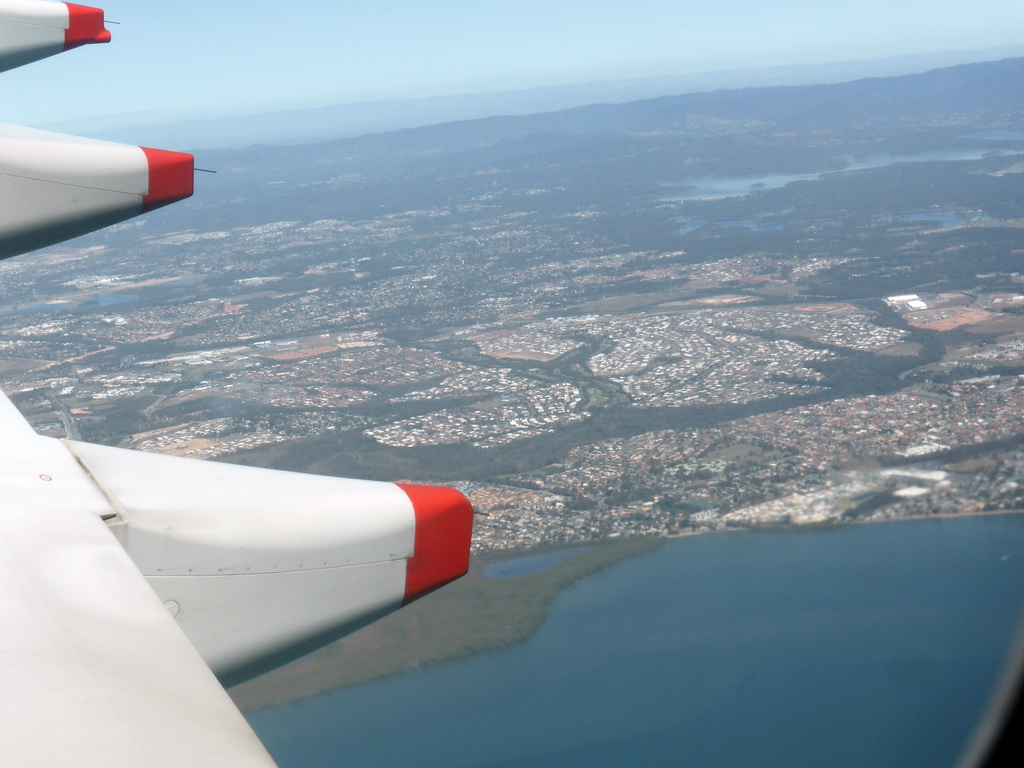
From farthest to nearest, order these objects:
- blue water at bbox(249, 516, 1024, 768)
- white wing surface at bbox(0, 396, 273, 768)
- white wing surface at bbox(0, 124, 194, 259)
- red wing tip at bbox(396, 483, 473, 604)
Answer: blue water at bbox(249, 516, 1024, 768), white wing surface at bbox(0, 124, 194, 259), red wing tip at bbox(396, 483, 473, 604), white wing surface at bbox(0, 396, 273, 768)

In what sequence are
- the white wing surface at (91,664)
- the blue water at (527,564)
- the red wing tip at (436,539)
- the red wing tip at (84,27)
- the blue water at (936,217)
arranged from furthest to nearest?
the blue water at (936,217) < the blue water at (527,564) < the red wing tip at (84,27) < the red wing tip at (436,539) < the white wing surface at (91,664)

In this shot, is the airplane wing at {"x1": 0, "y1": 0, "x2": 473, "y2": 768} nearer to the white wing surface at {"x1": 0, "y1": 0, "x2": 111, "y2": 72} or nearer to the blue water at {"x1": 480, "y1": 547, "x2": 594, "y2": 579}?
the white wing surface at {"x1": 0, "y1": 0, "x2": 111, "y2": 72}

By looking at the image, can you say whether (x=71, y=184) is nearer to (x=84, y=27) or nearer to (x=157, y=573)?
(x=84, y=27)

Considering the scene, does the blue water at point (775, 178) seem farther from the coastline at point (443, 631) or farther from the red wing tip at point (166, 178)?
the red wing tip at point (166, 178)

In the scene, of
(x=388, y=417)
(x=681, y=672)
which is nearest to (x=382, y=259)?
(x=388, y=417)

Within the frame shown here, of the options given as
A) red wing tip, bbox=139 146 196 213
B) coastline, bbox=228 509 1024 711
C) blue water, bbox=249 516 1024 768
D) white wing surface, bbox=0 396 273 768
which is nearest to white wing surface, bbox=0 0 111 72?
red wing tip, bbox=139 146 196 213

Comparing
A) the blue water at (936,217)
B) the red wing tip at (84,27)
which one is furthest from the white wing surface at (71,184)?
the blue water at (936,217)
